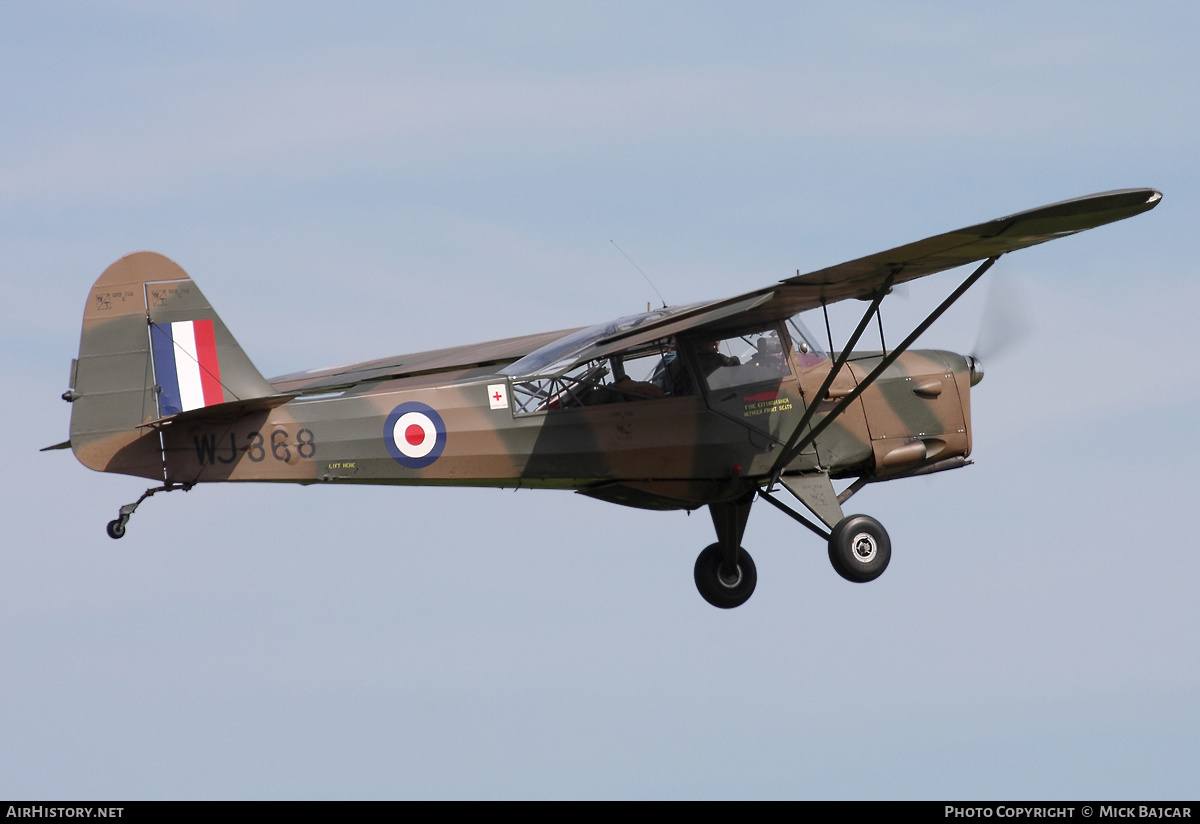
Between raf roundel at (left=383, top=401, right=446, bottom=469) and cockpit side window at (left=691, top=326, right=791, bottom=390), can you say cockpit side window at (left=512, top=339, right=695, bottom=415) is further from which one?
raf roundel at (left=383, top=401, right=446, bottom=469)

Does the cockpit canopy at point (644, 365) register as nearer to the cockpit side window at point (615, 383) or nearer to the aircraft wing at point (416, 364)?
the cockpit side window at point (615, 383)

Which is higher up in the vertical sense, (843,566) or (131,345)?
(131,345)

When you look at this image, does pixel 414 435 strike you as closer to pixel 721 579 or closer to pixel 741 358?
pixel 741 358

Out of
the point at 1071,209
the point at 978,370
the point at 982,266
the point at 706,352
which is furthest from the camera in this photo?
the point at 978,370

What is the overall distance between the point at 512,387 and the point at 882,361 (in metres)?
3.09

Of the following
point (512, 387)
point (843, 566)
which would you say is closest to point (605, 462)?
point (512, 387)

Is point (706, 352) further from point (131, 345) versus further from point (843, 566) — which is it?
point (131, 345)

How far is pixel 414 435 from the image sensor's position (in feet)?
44.5

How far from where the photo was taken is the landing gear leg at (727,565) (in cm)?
1523

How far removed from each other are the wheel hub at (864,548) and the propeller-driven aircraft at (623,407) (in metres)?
0.02

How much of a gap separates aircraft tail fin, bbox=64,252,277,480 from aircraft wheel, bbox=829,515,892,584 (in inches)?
187

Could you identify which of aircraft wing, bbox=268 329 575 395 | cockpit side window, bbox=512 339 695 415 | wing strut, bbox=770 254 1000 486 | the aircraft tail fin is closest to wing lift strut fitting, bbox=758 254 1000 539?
wing strut, bbox=770 254 1000 486

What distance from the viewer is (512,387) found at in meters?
13.8

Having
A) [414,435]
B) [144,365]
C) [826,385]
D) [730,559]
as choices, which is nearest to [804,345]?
[826,385]
